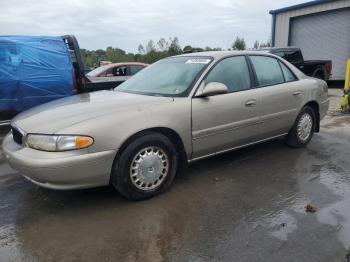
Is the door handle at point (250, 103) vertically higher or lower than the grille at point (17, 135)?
higher

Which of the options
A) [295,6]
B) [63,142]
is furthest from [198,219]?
[295,6]

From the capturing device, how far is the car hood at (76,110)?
3352 millimetres

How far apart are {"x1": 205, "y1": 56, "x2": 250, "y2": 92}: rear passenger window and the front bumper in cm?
161

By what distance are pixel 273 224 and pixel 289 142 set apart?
8.29ft

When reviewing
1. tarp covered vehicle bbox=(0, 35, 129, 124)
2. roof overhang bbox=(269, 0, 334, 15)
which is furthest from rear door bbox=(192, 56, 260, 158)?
roof overhang bbox=(269, 0, 334, 15)

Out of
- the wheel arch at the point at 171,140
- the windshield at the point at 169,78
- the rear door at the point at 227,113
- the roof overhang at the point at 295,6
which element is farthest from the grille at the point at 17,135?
the roof overhang at the point at 295,6

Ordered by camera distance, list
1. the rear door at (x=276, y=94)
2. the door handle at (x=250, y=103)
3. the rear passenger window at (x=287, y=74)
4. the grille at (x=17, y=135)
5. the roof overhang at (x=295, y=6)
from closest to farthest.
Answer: the grille at (x=17, y=135), the door handle at (x=250, y=103), the rear door at (x=276, y=94), the rear passenger window at (x=287, y=74), the roof overhang at (x=295, y=6)

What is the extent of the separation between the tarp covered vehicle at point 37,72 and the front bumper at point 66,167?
389 cm

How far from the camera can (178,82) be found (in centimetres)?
421

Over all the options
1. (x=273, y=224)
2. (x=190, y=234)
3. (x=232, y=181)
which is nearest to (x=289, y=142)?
(x=232, y=181)

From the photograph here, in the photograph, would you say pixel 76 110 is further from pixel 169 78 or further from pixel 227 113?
pixel 227 113

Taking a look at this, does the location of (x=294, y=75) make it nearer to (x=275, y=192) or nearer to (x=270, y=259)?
(x=275, y=192)

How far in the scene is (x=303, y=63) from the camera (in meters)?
13.0

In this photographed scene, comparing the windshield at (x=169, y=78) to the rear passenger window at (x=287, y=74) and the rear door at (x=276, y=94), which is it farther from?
the rear passenger window at (x=287, y=74)
